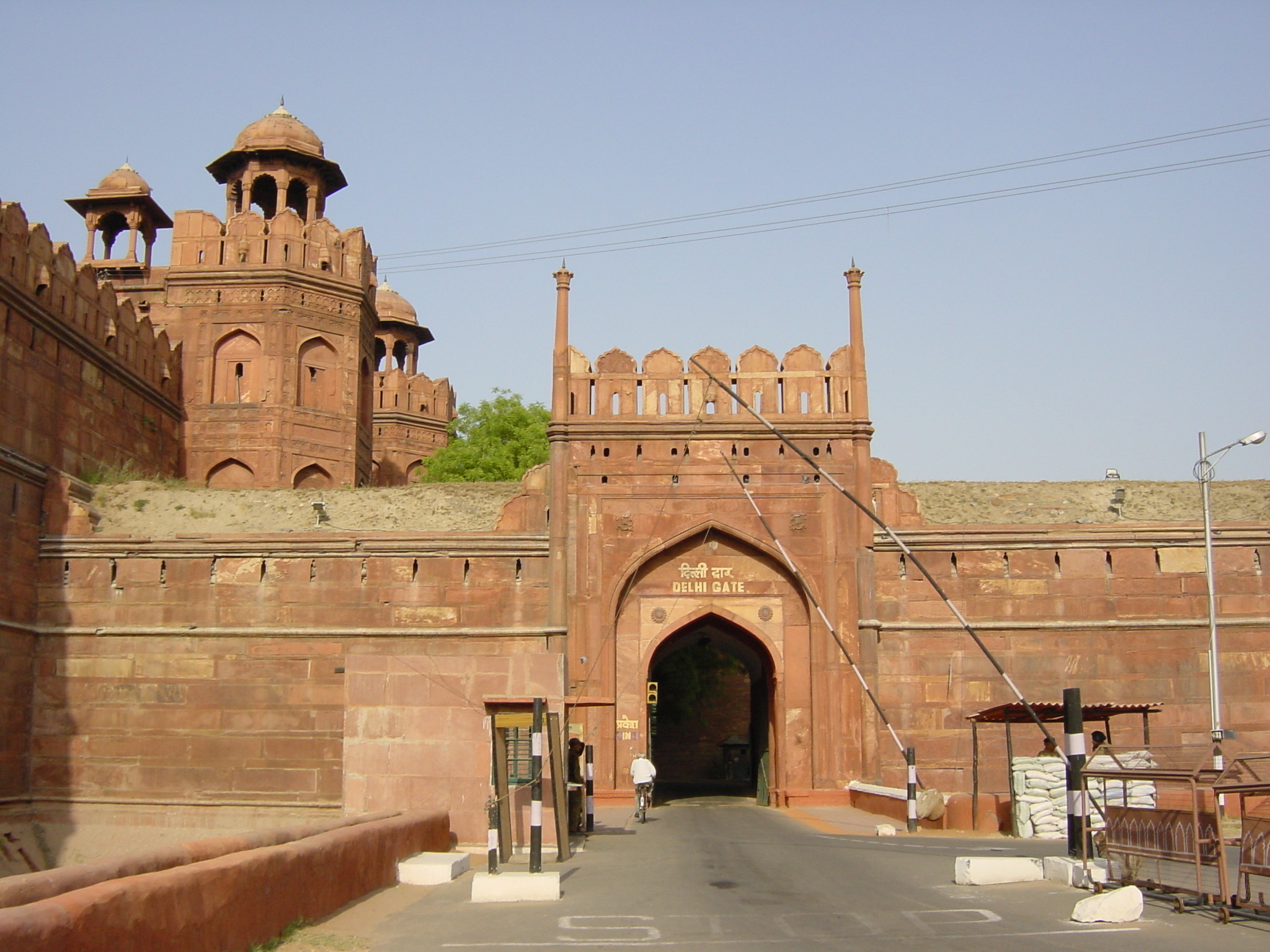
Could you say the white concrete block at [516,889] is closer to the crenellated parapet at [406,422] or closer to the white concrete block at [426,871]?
the white concrete block at [426,871]

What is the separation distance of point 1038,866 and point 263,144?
2429 centimetres

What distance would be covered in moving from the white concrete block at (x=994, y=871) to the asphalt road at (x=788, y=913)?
0.10 m

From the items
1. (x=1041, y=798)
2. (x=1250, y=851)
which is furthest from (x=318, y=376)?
(x=1250, y=851)

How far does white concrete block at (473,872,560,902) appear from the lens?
1045cm

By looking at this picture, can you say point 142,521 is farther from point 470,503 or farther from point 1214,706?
point 1214,706

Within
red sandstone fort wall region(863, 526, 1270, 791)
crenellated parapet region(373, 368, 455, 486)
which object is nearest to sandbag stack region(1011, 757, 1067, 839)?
red sandstone fort wall region(863, 526, 1270, 791)

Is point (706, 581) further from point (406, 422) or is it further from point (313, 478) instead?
point (406, 422)

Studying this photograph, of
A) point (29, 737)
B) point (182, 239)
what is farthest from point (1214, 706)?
point (182, 239)

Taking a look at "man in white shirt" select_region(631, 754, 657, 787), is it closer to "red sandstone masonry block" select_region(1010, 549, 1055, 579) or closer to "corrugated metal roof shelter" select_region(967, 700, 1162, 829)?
"corrugated metal roof shelter" select_region(967, 700, 1162, 829)

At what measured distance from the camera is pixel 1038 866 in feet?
37.3

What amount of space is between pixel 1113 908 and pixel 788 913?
7.38 feet

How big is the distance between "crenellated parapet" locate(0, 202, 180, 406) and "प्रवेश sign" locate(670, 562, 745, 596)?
1132 centimetres

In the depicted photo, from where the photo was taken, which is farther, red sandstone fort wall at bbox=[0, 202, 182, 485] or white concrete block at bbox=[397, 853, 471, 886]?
red sandstone fort wall at bbox=[0, 202, 182, 485]

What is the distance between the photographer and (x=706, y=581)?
21.9 meters
